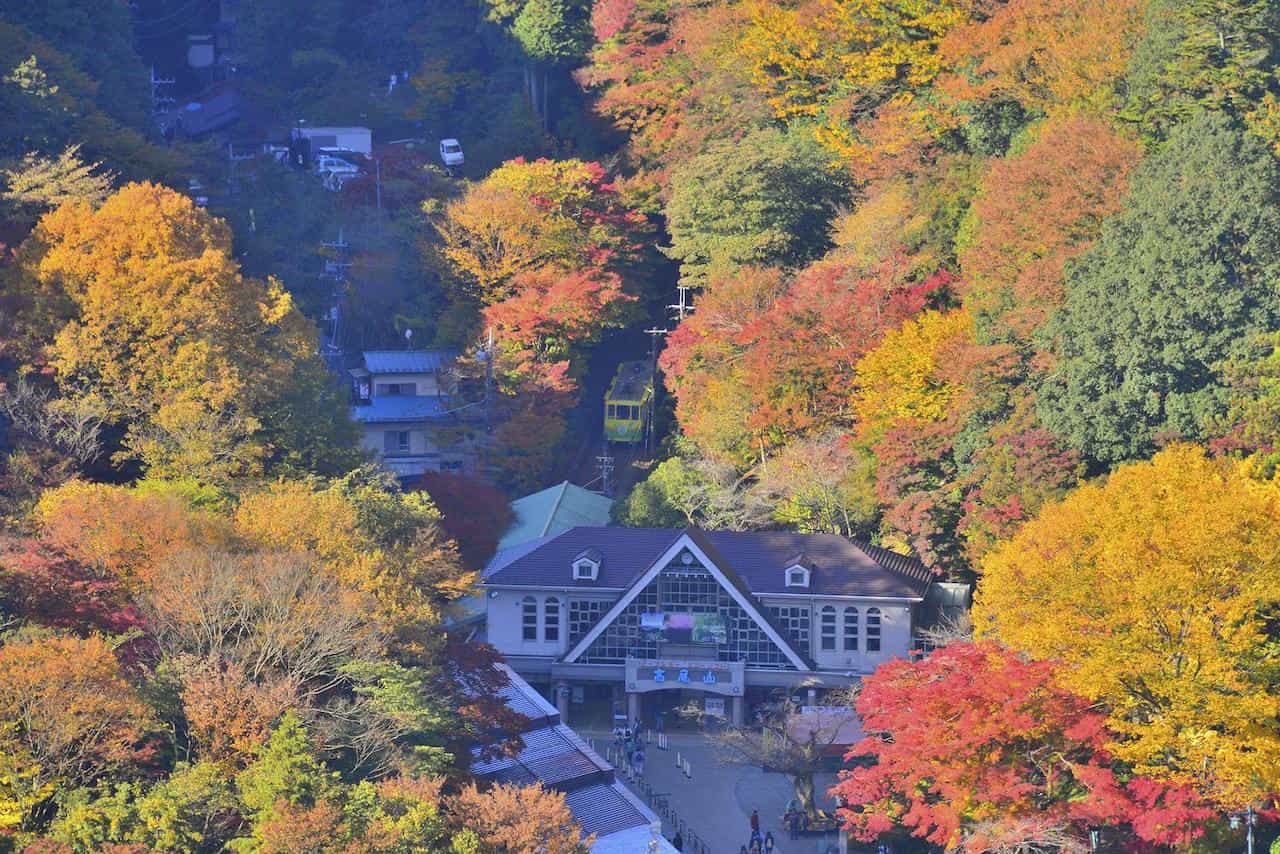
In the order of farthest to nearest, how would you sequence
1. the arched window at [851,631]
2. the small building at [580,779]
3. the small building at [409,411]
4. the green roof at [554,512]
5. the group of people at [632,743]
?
1. the small building at [409,411]
2. the green roof at [554,512]
3. the arched window at [851,631]
4. the group of people at [632,743]
5. the small building at [580,779]

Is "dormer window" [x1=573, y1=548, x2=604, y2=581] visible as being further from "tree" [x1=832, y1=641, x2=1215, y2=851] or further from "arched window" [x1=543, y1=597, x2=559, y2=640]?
"tree" [x1=832, y1=641, x2=1215, y2=851]

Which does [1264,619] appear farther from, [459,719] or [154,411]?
[154,411]

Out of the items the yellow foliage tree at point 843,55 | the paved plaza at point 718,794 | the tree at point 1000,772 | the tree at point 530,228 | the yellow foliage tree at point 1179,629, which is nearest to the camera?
the yellow foliage tree at point 1179,629

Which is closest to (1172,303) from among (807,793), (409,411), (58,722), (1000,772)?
(1000,772)

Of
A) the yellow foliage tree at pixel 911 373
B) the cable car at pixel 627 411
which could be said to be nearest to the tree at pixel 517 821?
the yellow foliage tree at pixel 911 373

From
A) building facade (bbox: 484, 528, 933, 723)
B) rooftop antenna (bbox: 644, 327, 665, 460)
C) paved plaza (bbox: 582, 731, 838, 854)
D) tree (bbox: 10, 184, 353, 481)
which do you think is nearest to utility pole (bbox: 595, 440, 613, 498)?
rooftop antenna (bbox: 644, 327, 665, 460)

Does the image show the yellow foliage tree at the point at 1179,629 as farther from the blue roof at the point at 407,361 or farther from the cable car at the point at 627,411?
the blue roof at the point at 407,361
